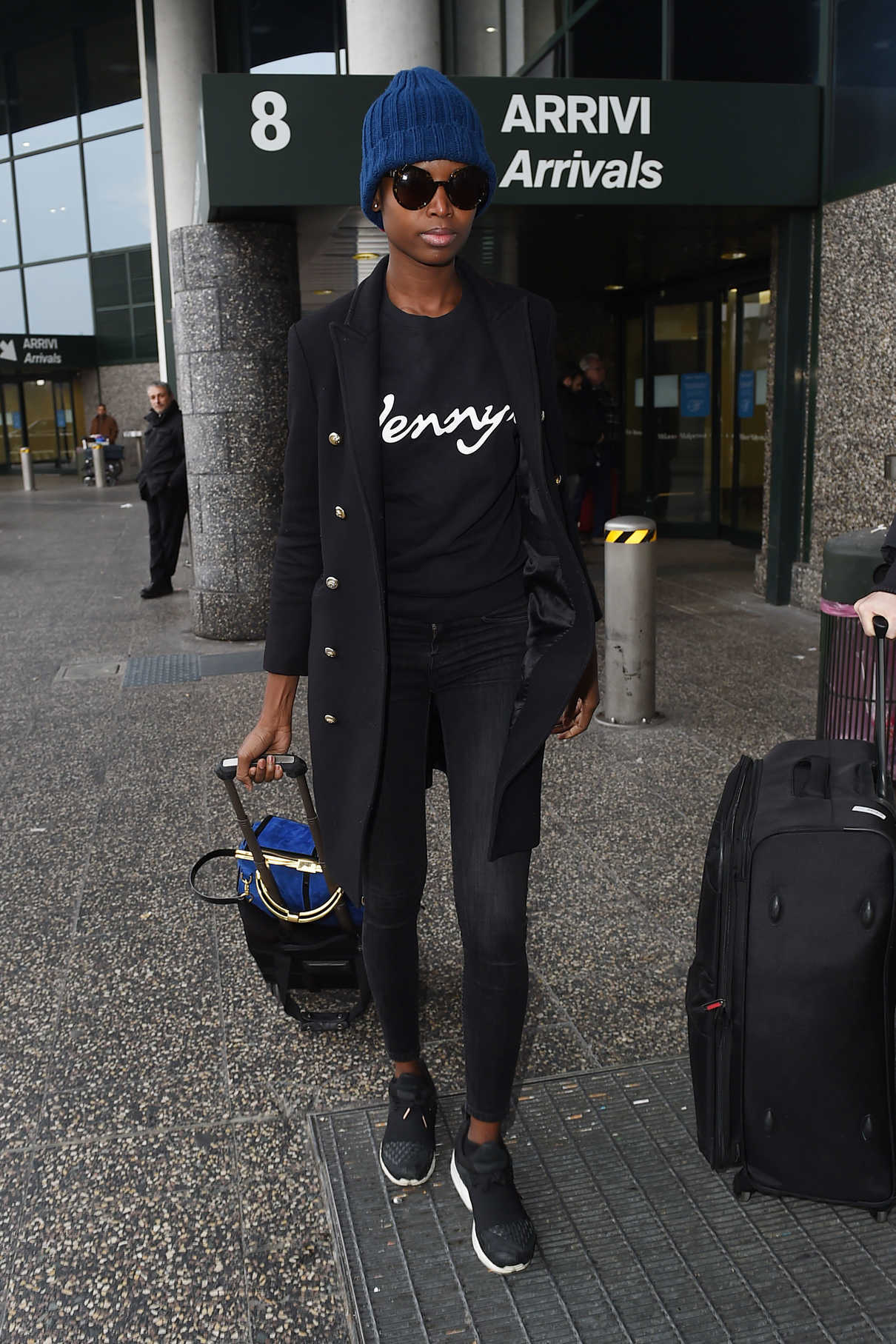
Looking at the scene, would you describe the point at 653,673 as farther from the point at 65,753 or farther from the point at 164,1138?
the point at 164,1138

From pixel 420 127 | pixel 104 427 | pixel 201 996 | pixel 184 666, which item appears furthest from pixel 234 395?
pixel 104 427

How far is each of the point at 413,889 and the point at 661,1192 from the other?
832 mm

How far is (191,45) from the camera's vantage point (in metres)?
17.9

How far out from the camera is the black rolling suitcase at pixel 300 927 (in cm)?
300

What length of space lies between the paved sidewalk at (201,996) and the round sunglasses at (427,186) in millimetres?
1978

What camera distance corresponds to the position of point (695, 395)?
1279 centimetres

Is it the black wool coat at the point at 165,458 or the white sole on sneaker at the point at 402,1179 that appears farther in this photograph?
the black wool coat at the point at 165,458

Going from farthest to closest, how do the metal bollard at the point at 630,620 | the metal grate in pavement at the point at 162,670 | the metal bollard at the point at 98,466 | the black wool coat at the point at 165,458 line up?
the metal bollard at the point at 98,466 → the black wool coat at the point at 165,458 → the metal grate in pavement at the point at 162,670 → the metal bollard at the point at 630,620

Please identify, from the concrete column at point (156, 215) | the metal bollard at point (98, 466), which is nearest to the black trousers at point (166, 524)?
the concrete column at point (156, 215)

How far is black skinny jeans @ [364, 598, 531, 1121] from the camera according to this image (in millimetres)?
2223

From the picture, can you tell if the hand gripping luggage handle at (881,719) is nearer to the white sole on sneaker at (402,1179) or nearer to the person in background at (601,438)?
the white sole on sneaker at (402,1179)

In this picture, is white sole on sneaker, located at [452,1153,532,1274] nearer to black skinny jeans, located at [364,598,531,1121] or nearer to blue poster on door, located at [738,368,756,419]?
black skinny jeans, located at [364,598,531,1121]

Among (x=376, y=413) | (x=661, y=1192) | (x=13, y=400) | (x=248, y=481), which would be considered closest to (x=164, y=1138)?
(x=661, y=1192)

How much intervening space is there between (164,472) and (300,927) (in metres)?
7.70
